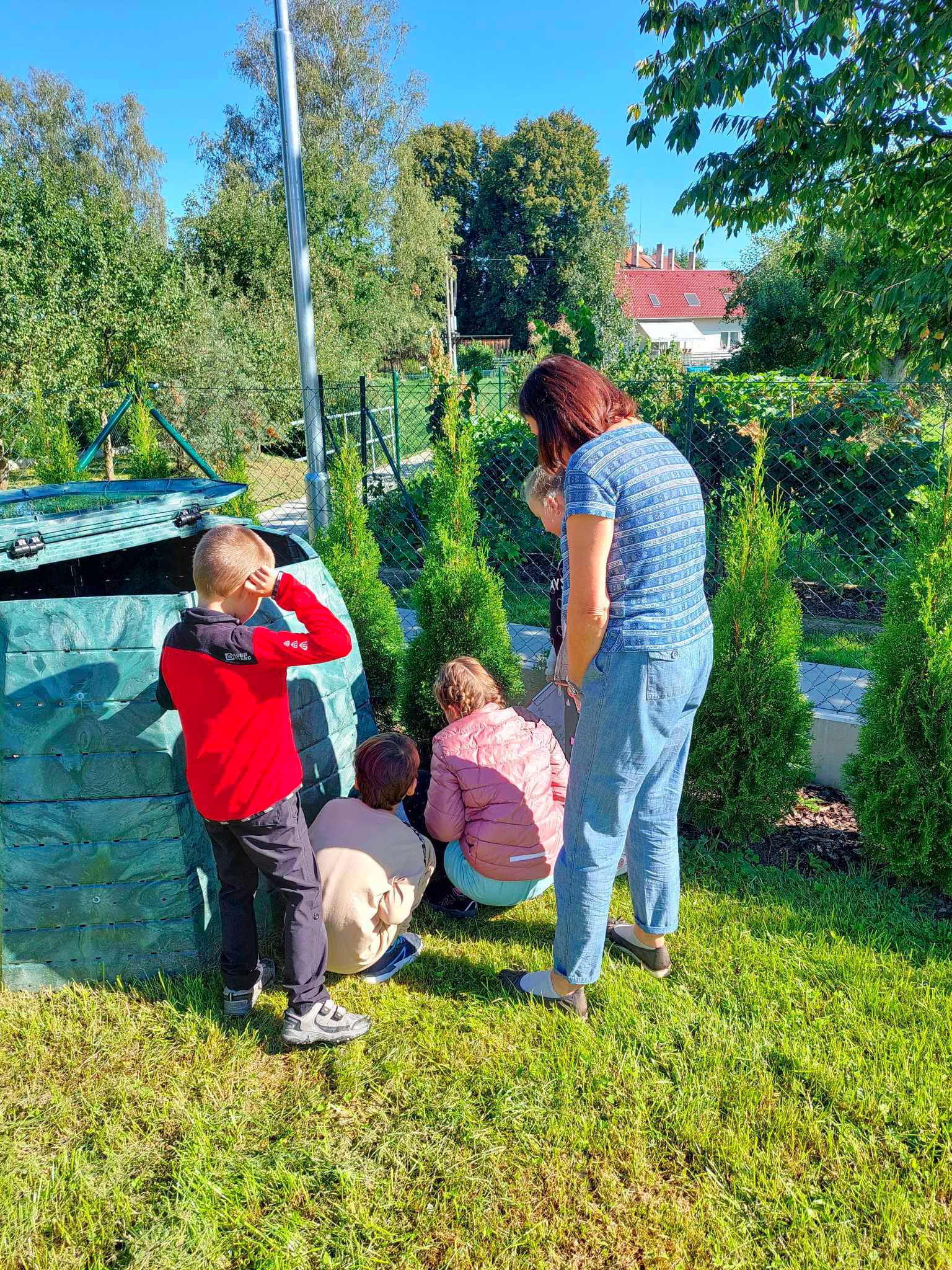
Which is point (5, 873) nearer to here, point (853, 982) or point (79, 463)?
point (853, 982)

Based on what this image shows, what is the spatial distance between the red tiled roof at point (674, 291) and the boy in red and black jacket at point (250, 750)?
51647mm

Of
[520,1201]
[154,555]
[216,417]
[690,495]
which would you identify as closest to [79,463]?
[154,555]

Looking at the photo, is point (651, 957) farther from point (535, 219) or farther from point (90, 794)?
point (535, 219)

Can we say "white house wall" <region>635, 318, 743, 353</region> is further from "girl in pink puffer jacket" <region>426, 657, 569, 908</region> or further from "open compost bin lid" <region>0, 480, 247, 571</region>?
"girl in pink puffer jacket" <region>426, 657, 569, 908</region>

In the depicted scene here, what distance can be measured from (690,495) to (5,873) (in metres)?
2.27

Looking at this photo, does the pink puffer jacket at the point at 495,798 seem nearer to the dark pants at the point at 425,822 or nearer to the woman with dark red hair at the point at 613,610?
the dark pants at the point at 425,822

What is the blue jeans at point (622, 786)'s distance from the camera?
209 centimetres

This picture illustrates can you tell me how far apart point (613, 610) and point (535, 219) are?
51.8 metres

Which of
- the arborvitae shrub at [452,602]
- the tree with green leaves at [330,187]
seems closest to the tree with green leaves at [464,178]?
the tree with green leaves at [330,187]

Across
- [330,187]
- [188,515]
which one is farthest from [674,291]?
[188,515]

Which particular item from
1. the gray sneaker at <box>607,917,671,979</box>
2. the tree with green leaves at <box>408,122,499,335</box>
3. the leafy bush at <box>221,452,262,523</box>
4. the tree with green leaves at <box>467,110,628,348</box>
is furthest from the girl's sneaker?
the tree with green leaves at <box>408,122,499,335</box>

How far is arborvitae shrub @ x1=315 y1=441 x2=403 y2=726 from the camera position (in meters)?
3.99

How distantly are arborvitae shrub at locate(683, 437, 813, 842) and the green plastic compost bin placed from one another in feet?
6.63

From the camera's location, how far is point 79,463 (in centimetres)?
647
